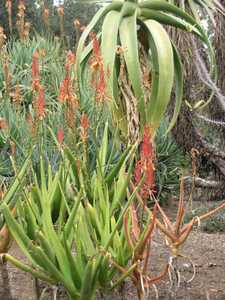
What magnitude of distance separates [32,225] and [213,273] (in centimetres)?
145

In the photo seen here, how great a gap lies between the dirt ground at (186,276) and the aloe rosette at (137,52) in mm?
906

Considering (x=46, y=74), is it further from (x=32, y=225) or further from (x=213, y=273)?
(x=32, y=225)

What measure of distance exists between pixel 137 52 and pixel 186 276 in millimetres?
1378

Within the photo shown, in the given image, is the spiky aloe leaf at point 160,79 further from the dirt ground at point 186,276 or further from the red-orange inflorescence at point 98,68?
the dirt ground at point 186,276

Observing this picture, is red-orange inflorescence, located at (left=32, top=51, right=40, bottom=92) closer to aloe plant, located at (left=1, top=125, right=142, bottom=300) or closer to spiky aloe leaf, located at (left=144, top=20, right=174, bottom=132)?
aloe plant, located at (left=1, top=125, right=142, bottom=300)

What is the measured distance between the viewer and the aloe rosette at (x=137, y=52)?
12.3ft

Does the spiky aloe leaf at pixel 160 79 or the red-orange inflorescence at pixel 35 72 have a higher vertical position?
the red-orange inflorescence at pixel 35 72

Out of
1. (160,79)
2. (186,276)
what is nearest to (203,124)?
(186,276)

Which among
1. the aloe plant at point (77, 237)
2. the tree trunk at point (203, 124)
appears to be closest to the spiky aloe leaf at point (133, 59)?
the aloe plant at point (77, 237)

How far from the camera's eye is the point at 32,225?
317 cm

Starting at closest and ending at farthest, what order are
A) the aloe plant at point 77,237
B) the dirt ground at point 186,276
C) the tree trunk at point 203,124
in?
the aloe plant at point 77,237 → the dirt ground at point 186,276 → the tree trunk at point 203,124

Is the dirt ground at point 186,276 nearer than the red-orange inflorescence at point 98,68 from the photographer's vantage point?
No


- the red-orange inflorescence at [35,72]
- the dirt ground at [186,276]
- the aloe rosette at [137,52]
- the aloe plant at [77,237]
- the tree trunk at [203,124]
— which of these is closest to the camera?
the aloe plant at [77,237]

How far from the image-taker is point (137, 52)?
3.77 m
